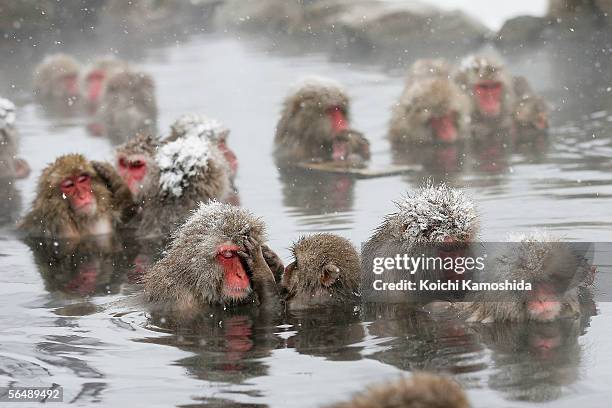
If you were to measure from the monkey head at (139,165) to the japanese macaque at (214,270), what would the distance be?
1918mm

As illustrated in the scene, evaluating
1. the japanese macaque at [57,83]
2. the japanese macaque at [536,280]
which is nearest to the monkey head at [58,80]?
the japanese macaque at [57,83]

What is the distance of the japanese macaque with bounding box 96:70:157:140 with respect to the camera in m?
13.8

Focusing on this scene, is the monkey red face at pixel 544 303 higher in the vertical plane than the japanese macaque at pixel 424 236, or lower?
lower

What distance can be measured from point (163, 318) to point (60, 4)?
56.1ft

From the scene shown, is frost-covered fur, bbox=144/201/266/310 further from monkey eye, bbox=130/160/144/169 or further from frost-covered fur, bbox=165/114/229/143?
frost-covered fur, bbox=165/114/229/143

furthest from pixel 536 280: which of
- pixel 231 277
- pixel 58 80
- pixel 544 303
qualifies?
pixel 58 80

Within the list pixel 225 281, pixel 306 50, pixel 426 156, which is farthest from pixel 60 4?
pixel 225 281

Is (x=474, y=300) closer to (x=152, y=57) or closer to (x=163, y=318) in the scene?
(x=163, y=318)

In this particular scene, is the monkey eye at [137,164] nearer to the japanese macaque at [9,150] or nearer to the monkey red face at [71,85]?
the japanese macaque at [9,150]

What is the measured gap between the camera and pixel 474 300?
19.7 ft

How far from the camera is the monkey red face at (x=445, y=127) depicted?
454 inches

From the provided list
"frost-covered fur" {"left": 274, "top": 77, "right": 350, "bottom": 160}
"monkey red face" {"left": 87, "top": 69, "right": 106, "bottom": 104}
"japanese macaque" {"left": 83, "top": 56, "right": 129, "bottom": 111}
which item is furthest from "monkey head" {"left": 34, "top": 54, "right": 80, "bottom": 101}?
"frost-covered fur" {"left": 274, "top": 77, "right": 350, "bottom": 160}

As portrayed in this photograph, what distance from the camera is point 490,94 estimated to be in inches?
487

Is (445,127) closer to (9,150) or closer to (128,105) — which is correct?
(9,150)
